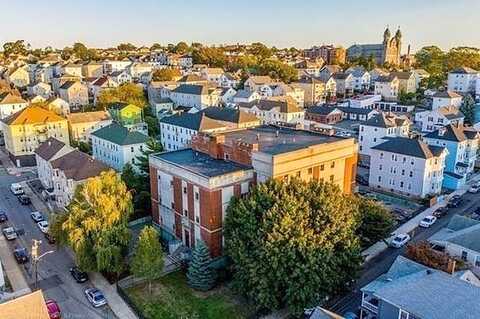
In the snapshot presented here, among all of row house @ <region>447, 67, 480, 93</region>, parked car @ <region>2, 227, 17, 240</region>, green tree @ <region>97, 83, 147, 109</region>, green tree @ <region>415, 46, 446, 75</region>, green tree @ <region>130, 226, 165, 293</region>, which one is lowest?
parked car @ <region>2, 227, 17, 240</region>

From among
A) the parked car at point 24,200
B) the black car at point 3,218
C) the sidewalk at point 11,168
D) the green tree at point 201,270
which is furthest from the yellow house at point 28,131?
the green tree at point 201,270

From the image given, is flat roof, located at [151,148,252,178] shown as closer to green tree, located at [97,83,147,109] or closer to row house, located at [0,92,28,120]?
green tree, located at [97,83,147,109]

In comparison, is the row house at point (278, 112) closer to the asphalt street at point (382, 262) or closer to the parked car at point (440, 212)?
the asphalt street at point (382, 262)

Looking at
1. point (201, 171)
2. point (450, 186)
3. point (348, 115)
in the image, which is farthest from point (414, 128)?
point (201, 171)

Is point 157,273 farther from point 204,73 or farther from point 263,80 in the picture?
point 204,73

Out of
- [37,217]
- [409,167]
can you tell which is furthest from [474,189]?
[37,217]

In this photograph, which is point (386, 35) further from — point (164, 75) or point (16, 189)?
point (16, 189)

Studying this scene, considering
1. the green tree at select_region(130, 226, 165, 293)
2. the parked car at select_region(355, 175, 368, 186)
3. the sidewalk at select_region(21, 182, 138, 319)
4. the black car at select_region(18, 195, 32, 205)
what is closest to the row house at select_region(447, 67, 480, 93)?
the parked car at select_region(355, 175, 368, 186)
